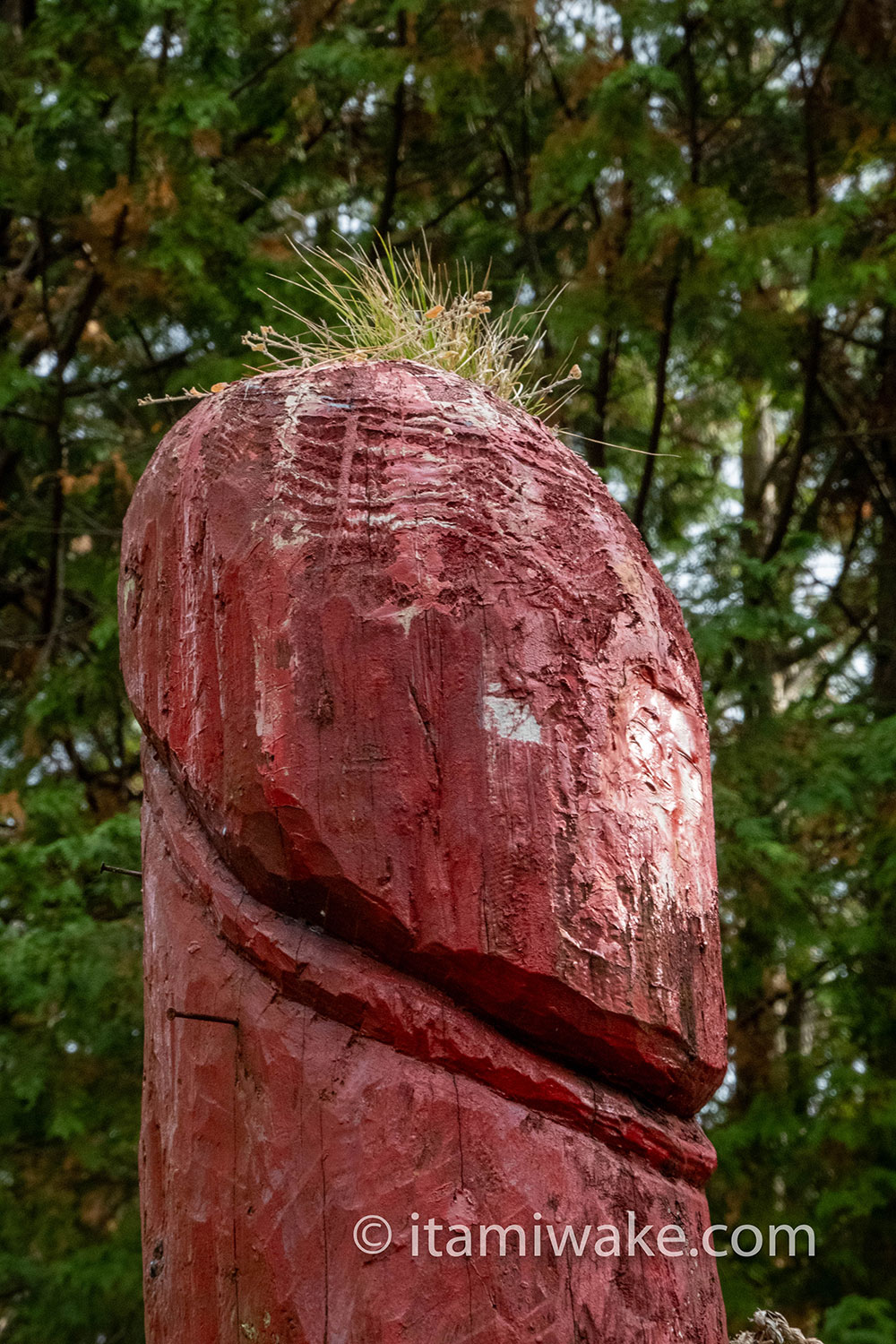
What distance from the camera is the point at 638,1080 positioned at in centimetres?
216

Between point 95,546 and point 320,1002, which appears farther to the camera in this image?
point 95,546

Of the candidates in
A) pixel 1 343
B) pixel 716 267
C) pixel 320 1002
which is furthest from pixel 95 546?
pixel 320 1002

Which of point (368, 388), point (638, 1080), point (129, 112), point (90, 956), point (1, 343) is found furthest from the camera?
point (1, 343)

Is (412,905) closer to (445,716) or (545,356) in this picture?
(445,716)

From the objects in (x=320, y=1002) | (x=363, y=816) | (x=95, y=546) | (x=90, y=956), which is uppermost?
(x=95, y=546)

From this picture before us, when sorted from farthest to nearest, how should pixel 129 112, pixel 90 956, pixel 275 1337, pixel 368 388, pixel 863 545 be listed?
1. pixel 863 545
2. pixel 129 112
3. pixel 90 956
4. pixel 368 388
5. pixel 275 1337

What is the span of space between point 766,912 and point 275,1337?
16.6 feet

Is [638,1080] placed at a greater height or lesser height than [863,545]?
lesser

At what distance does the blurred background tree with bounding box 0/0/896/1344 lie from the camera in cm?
626

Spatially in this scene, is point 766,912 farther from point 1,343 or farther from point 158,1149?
point 1,343
